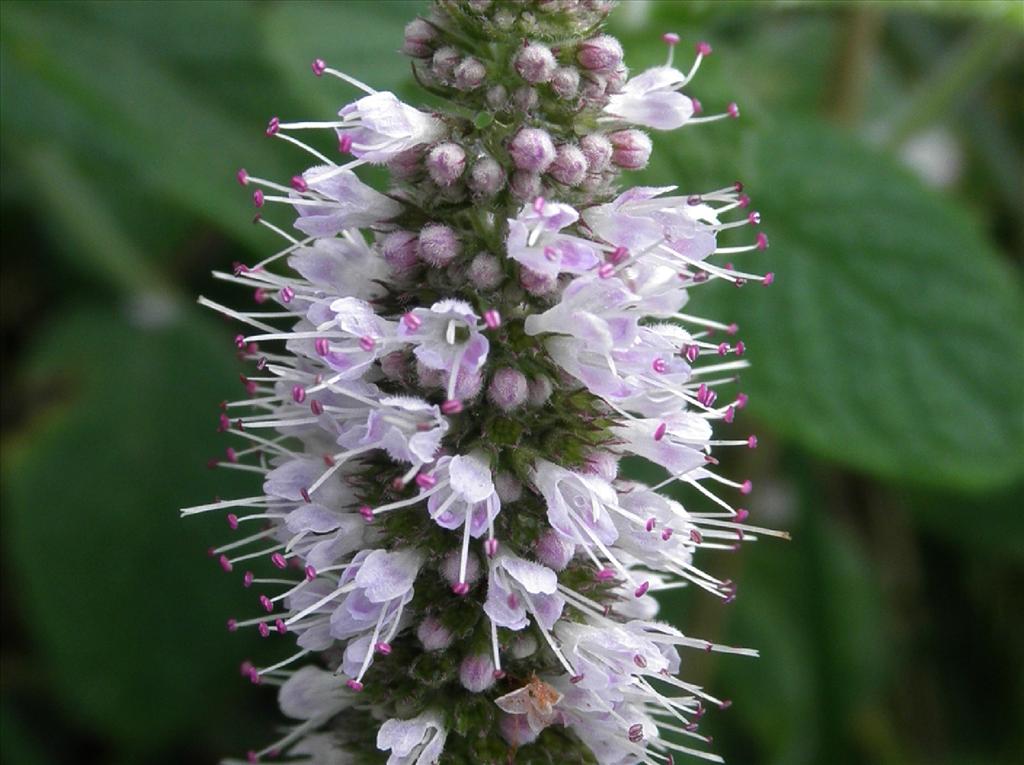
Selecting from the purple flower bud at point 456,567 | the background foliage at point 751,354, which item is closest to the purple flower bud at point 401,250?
the purple flower bud at point 456,567

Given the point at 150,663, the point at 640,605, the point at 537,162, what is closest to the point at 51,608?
the point at 150,663

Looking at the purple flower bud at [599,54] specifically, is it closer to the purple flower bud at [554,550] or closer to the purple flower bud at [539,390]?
the purple flower bud at [539,390]

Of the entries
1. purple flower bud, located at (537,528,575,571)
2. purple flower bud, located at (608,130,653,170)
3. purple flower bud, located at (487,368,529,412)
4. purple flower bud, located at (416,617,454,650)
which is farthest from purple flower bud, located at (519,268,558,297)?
purple flower bud, located at (416,617,454,650)

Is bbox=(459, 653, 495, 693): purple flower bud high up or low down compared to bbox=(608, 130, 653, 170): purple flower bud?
down

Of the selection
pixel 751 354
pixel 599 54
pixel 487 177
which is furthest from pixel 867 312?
pixel 487 177

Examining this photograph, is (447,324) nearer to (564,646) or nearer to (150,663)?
(564,646)

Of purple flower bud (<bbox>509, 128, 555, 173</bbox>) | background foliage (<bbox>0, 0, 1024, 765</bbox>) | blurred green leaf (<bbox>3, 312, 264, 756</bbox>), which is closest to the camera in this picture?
purple flower bud (<bbox>509, 128, 555, 173</bbox>)

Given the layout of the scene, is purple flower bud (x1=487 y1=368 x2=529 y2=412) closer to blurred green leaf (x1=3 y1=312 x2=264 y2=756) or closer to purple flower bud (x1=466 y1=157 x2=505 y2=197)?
purple flower bud (x1=466 y1=157 x2=505 y2=197)
